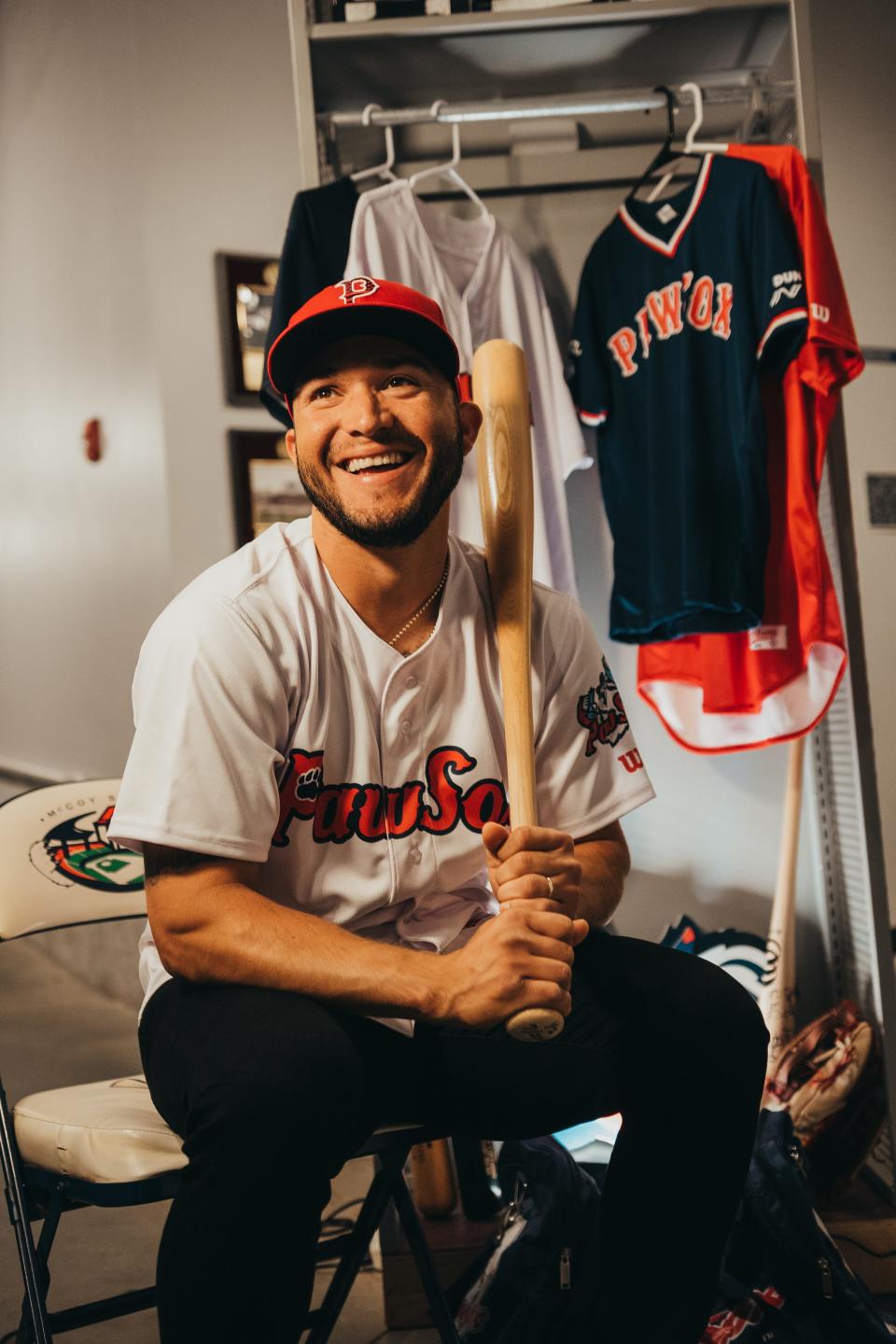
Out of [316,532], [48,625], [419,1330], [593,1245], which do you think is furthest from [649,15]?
[48,625]

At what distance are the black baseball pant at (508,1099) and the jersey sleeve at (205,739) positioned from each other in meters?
0.17

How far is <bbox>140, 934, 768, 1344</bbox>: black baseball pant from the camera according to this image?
3.16 feet

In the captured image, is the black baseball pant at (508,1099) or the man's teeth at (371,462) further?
the man's teeth at (371,462)

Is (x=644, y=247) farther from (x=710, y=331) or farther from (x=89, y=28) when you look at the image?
(x=89, y=28)

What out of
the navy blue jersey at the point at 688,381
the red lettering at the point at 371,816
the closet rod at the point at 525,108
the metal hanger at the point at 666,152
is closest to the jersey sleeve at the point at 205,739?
the red lettering at the point at 371,816

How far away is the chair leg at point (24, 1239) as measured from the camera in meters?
1.13

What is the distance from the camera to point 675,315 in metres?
2.06

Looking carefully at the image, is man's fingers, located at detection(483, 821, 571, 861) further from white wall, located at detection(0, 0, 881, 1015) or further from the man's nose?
white wall, located at detection(0, 0, 881, 1015)

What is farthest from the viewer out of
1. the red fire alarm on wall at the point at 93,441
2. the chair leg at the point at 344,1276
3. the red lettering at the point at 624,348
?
the red fire alarm on wall at the point at 93,441

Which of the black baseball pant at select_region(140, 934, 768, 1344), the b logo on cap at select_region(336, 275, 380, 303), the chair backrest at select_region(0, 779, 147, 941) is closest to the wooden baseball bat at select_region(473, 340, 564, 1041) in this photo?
the b logo on cap at select_region(336, 275, 380, 303)

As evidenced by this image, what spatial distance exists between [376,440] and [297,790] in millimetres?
410

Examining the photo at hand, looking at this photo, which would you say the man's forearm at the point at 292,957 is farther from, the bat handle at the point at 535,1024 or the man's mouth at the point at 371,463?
the man's mouth at the point at 371,463

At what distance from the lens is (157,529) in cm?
308

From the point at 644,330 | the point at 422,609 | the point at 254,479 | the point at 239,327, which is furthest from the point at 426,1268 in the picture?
the point at 239,327
